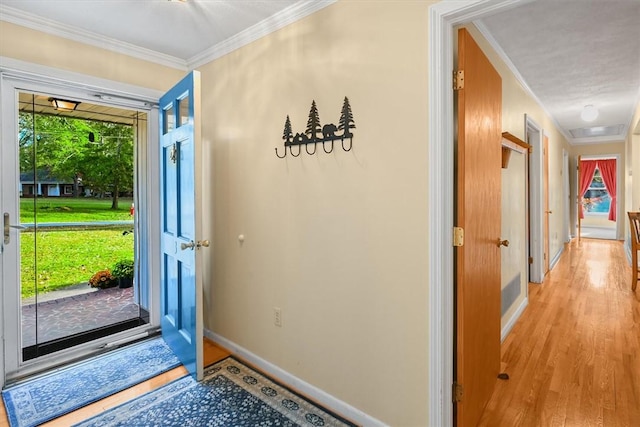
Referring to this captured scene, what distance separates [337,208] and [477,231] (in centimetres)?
75

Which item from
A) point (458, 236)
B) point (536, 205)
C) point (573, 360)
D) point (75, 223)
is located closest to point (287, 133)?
point (458, 236)

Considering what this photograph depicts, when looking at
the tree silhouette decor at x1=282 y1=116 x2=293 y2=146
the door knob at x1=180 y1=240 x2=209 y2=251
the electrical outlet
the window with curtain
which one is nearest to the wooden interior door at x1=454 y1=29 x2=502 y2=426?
the tree silhouette decor at x1=282 y1=116 x2=293 y2=146

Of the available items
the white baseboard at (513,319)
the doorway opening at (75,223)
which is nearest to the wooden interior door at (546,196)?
the white baseboard at (513,319)

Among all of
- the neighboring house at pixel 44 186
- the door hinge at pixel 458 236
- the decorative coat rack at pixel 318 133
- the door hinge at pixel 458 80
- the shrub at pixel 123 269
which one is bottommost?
the shrub at pixel 123 269

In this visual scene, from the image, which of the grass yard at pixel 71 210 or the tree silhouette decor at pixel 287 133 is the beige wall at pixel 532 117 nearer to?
the tree silhouette decor at pixel 287 133

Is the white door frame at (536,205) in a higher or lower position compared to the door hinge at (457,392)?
higher

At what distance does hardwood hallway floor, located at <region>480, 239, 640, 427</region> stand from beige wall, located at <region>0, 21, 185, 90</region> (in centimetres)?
337

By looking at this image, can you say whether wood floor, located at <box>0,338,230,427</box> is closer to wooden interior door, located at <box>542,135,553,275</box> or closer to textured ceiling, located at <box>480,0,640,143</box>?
textured ceiling, located at <box>480,0,640,143</box>

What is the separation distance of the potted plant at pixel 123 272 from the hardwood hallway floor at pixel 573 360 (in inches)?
128

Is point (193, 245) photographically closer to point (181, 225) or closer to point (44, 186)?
point (181, 225)

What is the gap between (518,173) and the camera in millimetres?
A: 3221

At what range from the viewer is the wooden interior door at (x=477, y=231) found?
1608 millimetres

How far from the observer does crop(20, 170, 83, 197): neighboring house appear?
2.45 m

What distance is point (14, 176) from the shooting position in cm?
226
